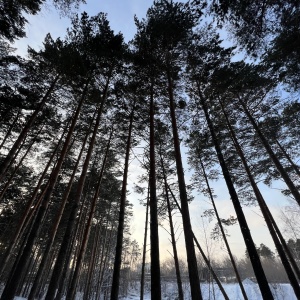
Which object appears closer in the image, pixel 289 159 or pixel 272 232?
pixel 272 232

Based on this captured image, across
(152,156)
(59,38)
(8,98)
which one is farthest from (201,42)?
(8,98)

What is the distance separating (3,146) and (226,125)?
15.2 m

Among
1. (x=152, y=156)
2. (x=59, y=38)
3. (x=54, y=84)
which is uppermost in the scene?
(x=59, y=38)

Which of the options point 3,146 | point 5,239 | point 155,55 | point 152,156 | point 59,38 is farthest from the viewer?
point 5,239

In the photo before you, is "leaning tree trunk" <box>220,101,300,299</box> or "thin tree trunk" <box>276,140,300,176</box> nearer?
"leaning tree trunk" <box>220,101,300,299</box>

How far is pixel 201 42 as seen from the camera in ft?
33.9

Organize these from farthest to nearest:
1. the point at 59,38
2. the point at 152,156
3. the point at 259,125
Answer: the point at 259,125, the point at 59,38, the point at 152,156

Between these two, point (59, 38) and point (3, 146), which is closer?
point (59, 38)

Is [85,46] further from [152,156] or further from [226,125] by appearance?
[226,125]

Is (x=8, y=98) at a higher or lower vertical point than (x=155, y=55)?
lower

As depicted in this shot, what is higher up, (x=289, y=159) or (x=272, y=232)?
(x=289, y=159)

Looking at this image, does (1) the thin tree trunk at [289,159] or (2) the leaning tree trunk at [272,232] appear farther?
(1) the thin tree trunk at [289,159]

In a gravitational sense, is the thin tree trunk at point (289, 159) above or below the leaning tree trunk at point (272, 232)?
above

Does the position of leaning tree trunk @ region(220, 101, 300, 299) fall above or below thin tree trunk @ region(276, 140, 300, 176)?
below
